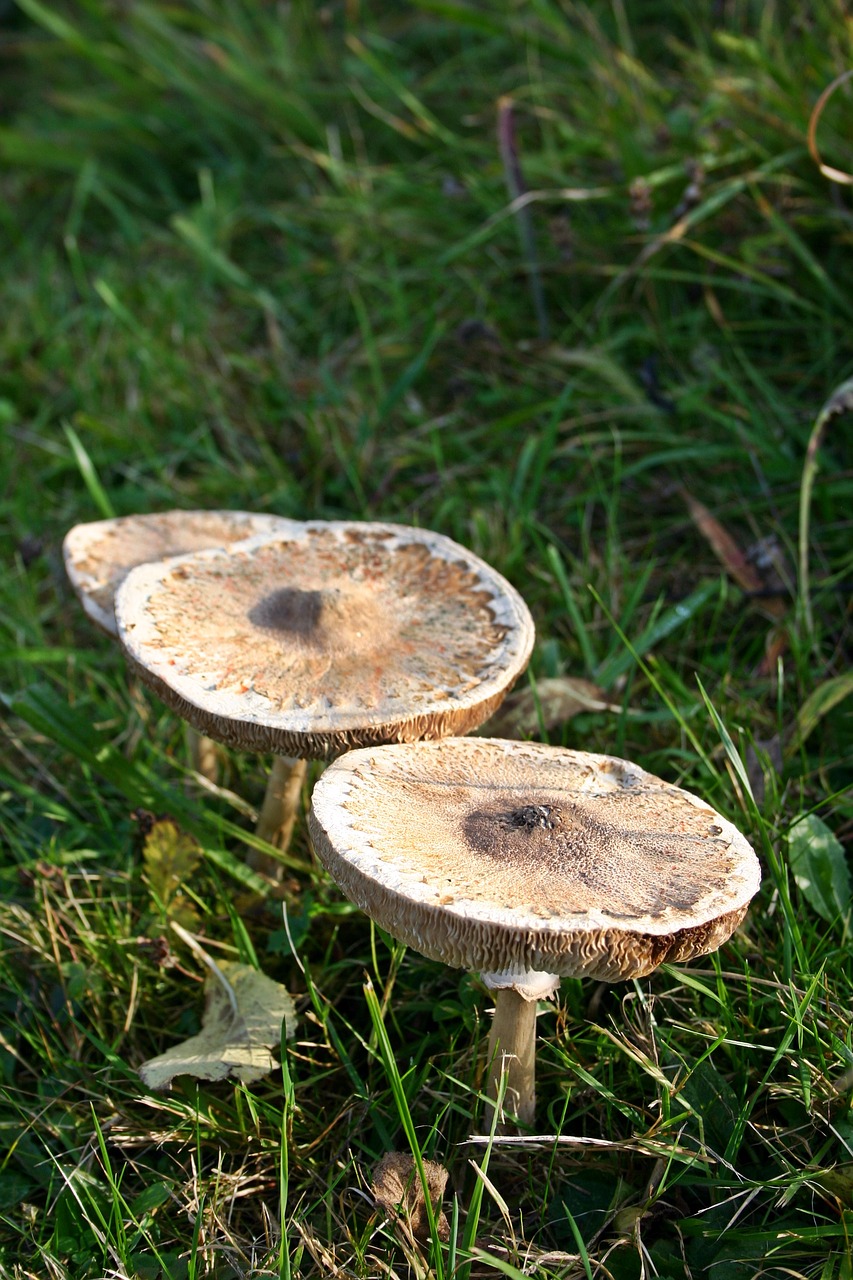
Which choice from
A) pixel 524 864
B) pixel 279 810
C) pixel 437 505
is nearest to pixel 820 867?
pixel 524 864

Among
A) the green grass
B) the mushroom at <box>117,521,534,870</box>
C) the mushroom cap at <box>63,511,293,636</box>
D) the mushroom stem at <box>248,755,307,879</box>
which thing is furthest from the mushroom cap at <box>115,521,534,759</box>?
the green grass

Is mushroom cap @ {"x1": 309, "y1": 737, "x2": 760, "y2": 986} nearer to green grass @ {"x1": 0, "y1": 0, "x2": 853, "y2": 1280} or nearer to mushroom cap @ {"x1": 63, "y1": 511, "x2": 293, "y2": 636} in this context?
green grass @ {"x1": 0, "y1": 0, "x2": 853, "y2": 1280}

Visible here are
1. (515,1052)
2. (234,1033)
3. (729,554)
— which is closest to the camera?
(515,1052)

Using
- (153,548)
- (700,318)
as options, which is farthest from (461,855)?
(700,318)

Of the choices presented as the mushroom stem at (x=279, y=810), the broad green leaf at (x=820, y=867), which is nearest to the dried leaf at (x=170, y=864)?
the mushroom stem at (x=279, y=810)

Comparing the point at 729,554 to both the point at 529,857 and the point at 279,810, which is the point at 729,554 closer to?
the point at 279,810

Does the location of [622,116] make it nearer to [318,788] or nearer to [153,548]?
[153,548]

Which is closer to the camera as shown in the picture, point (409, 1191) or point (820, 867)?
point (409, 1191)
